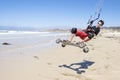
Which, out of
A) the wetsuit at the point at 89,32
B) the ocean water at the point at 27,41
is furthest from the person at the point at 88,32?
the ocean water at the point at 27,41

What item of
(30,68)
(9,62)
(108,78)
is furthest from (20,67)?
(108,78)

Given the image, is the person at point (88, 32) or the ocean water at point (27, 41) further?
the ocean water at point (27, 41)

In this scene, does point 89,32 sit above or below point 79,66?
above

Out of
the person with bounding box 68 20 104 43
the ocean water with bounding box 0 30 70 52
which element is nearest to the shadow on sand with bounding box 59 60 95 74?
the person with bounding box 68 20 104 43

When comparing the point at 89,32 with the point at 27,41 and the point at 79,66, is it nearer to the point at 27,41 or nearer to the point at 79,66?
the point at 79,66

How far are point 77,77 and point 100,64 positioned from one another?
11.8 feet

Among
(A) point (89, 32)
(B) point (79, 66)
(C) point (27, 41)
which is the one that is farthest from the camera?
(C) point (27, 41)

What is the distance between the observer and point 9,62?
11.2 m

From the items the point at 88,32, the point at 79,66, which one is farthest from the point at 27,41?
the point at 88,32

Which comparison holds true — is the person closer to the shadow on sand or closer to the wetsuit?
the wetsuit

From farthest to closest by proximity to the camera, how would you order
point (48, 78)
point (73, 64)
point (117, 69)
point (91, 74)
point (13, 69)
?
point (73, 64)
point (117, 69)
point (91, 74)
point (13, 69)
point (48, 78)

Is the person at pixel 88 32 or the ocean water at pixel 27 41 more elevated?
the person at pixel 88 32

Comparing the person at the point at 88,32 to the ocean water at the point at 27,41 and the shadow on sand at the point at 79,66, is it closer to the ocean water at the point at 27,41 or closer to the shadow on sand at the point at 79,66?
the shadow on sand at the point at 79,66

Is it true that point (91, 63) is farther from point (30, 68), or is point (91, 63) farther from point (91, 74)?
point (30, 68)
